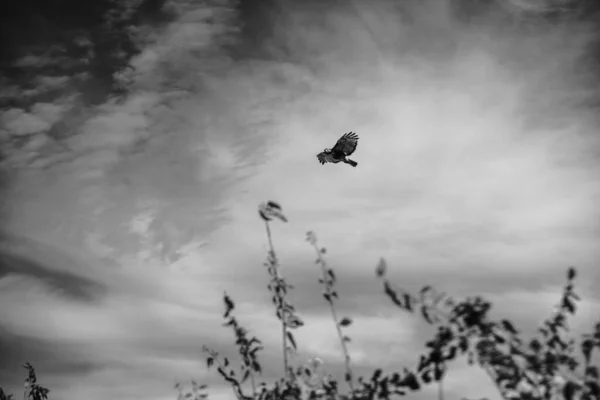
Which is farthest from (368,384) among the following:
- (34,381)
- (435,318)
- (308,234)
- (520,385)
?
(34,381)

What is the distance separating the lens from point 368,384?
4133mm

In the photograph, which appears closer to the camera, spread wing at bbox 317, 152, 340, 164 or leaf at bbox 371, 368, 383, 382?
leaf at bbox 371, 368, 383, 382

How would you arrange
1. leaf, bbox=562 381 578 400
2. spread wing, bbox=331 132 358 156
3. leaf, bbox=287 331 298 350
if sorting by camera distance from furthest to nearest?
spread wing, bbox=331 132 358 156 → leaf, bbox=287 331 298 350 → leaf, bbox=562 381 578 400

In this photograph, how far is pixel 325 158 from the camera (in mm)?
17031

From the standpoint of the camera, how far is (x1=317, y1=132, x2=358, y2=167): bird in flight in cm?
1617

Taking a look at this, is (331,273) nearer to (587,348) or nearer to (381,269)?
(381,269)

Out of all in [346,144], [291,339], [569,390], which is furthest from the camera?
[346,144]

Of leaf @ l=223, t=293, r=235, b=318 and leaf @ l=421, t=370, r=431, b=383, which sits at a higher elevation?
leaf @ l=223, t=293, r=235, b=318

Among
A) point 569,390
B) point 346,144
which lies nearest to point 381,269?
point 569,390

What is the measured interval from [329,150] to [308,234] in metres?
12.2

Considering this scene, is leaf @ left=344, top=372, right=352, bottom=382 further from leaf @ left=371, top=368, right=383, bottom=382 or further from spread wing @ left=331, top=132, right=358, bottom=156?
spread wing @ left=331, top=132, right=358, bottom=156

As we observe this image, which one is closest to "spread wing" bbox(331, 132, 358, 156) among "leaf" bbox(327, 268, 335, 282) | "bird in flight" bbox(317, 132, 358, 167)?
"bird in flight" bbox(317, 132, 358, 167)

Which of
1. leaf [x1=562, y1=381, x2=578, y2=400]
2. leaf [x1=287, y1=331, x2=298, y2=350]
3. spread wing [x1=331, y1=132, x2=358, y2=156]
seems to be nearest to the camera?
leaf [x1=562, y1=381, x2=578, y2=400]

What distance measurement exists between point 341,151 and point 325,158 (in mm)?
750
